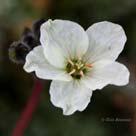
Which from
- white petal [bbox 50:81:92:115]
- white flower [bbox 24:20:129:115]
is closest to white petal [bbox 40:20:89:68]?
white flower [bbox 24:20:129:115]

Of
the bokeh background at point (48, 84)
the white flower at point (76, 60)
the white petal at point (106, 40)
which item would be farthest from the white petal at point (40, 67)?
the bokeh background at point (48, 84)

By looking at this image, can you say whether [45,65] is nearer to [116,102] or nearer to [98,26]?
[98,26]

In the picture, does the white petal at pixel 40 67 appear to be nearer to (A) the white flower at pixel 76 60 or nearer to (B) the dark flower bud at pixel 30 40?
(A) the white flower at pixel 76 60

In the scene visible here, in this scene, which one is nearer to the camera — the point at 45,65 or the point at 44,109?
the point at 45,65

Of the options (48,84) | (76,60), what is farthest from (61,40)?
(48,84)

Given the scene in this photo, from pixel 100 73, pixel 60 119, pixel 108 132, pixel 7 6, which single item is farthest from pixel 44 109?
pixel 100 73

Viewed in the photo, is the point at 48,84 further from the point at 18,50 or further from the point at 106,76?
the point at 106,76

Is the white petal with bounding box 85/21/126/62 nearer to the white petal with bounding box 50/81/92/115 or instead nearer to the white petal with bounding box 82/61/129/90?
the white petal with bounding box 82/61/129/90
